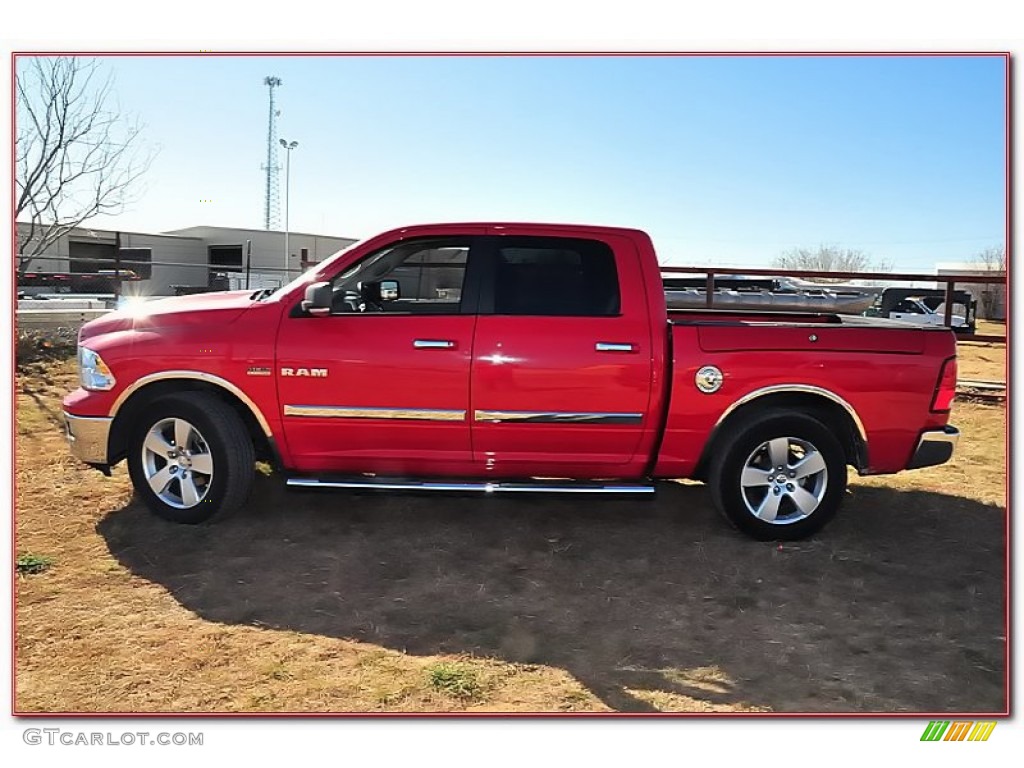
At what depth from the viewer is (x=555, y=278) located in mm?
4785

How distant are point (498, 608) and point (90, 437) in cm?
290

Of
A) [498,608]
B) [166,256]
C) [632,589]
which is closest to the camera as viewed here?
[498,608]

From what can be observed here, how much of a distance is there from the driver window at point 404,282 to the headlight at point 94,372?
1522 millimetres

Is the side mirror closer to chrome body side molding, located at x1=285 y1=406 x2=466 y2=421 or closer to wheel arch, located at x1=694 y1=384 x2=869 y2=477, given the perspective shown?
chrome body side molding, located at x1=285 y1=406 x2=466 y2=421

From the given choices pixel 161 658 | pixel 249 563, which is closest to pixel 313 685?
pixel 161 658

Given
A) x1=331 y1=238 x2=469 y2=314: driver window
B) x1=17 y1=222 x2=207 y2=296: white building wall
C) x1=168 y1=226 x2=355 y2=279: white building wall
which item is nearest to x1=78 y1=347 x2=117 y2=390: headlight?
x1=331 y1=238 x2=469 y2=314: driver window

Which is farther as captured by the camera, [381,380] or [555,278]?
[555,278]

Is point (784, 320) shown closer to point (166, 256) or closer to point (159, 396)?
point (159, 396)

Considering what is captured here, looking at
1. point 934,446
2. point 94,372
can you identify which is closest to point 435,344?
point 94,372

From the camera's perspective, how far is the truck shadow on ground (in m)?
3.46

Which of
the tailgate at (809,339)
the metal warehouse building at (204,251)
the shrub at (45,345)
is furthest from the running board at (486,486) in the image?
the metal warehouse building at (204,251)

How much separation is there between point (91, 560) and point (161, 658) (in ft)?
4.30

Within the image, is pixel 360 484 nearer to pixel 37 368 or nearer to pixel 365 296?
pixel 365 296
